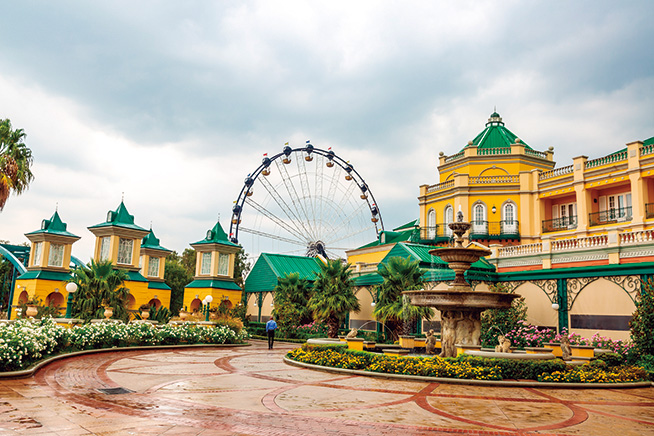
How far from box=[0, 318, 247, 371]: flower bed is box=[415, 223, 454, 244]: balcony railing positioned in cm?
1706

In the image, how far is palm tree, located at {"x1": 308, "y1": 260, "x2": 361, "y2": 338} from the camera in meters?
29.8

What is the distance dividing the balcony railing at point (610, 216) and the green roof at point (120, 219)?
3123 cm

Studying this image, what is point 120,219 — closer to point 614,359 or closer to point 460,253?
point 460,253

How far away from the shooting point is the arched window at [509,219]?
120 feet

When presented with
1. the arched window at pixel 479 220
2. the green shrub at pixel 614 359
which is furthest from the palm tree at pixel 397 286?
the arched window at pixel 479 220

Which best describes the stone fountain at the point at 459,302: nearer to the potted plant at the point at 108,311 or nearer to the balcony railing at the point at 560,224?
the potted plant at the point at 108,311

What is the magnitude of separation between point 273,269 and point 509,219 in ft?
58.8

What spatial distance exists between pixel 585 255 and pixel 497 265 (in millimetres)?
5122

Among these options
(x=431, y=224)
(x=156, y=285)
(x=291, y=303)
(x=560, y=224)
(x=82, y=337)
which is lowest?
(x=82, y=337)

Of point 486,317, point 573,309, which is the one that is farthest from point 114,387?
point 573,309

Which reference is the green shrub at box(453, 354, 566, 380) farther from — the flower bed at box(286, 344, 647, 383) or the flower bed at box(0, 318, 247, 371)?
the flower bed at box(0, 318, 247, 371)

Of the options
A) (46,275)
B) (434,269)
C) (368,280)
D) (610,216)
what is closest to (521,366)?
(434,269)

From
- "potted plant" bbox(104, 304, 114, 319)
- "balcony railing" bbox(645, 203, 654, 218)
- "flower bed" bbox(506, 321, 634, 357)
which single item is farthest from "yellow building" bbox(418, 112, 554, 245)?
"potted plant" bbox(104, 304, 114, 319)

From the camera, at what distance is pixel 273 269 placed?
40688mm
